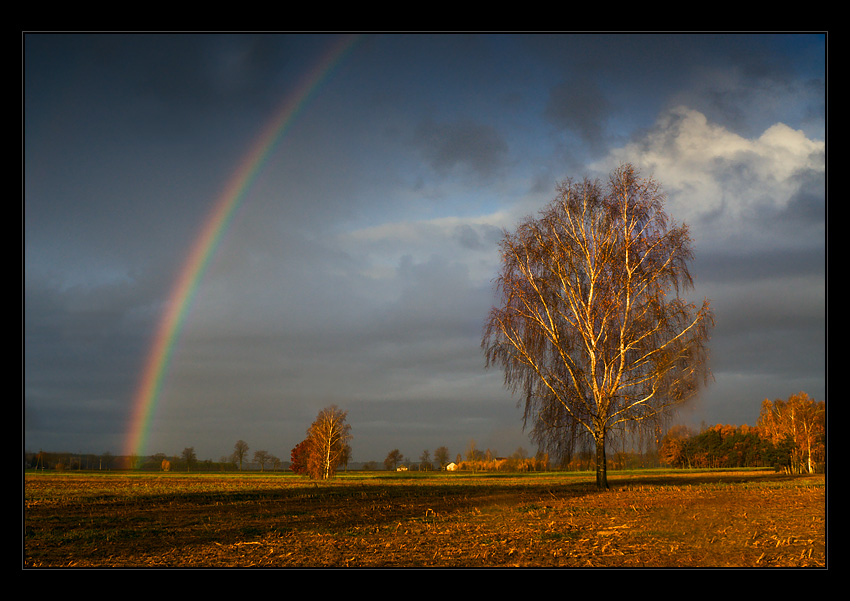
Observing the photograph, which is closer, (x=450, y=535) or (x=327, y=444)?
(x=450, y=535)

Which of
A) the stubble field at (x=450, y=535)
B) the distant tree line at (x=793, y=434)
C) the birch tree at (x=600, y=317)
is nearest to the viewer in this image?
the stubble field at (x=450, y=535)

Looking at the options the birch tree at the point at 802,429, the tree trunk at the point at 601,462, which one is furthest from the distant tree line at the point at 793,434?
the tree trunk at the point at 601,462

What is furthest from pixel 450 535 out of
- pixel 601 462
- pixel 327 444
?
pixel 327 444

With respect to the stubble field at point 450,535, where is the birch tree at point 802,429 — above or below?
below

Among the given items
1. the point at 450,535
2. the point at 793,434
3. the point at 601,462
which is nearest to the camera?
the point at 450,535

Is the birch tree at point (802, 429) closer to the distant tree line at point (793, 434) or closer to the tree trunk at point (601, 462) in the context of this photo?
the distant tree line at point (793, 434)

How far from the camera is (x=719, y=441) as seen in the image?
8969cm

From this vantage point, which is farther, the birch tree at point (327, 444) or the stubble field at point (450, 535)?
the birch tree at point (327, 444)

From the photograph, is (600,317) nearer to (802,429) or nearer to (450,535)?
(450,535)

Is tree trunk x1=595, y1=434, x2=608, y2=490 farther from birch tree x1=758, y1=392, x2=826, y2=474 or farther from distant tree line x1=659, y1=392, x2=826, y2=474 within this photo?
birch tree x1=758, y1=392, x2=826, y2=474

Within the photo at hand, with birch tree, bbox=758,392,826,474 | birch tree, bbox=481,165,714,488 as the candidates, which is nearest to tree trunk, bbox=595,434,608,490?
birch tree, bbox=481,165,714,488

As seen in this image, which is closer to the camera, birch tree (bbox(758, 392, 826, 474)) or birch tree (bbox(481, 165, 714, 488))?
birch tree (bbox(481, 165, 714, 488))

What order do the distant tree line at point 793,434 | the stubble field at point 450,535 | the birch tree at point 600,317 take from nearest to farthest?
1. the stubble field at point 450,535
2. the birch tree at point 600,317
3. the distant tree line at point 793,434

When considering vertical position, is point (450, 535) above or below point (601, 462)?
above
